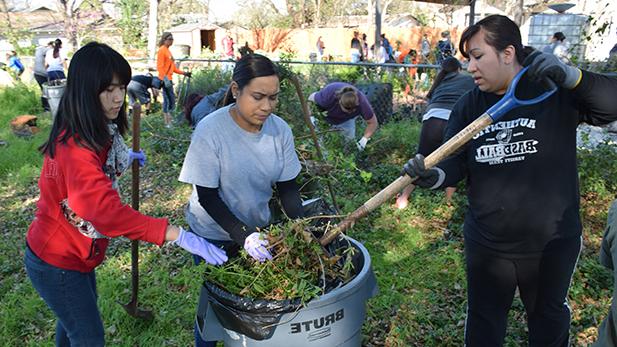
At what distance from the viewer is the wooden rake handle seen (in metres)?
1.80

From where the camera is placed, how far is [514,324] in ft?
9.62

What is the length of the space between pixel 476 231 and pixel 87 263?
5.53 ft

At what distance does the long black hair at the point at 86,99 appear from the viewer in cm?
174

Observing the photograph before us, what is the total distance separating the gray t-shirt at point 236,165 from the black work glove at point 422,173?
1.70ft

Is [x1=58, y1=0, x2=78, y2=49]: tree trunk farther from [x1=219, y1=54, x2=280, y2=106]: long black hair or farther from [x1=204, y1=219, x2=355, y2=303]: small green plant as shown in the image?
[x1=204, y1=219, x2=355, y2=303]: small green plant

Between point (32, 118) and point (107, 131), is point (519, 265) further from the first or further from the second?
point (32, 118)

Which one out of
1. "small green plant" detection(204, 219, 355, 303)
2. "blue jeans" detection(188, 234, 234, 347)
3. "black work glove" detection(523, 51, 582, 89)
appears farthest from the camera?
"blue jeans" detection(188, 234, 234, 347)

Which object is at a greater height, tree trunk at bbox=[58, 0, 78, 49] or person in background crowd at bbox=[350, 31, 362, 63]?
tree trunk at bbox=[58, 0, 78, 49]

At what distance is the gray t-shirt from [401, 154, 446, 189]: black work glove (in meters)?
0.52

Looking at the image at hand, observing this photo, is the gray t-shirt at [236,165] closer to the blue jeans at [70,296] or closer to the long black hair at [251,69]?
the long black hair at [251,69]

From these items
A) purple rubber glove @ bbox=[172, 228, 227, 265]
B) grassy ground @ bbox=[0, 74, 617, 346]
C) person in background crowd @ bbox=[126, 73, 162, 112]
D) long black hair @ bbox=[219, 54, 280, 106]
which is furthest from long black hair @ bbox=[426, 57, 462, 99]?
person in background crowd @ bbox=[126, 73, 162, 112]

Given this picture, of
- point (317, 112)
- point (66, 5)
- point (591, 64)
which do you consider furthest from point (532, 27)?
point (66, 5)

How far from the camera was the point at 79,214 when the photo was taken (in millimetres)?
1720

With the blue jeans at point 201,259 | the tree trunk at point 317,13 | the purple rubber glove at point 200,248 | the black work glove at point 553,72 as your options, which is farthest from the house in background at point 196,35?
the black work glove at point 553,72
